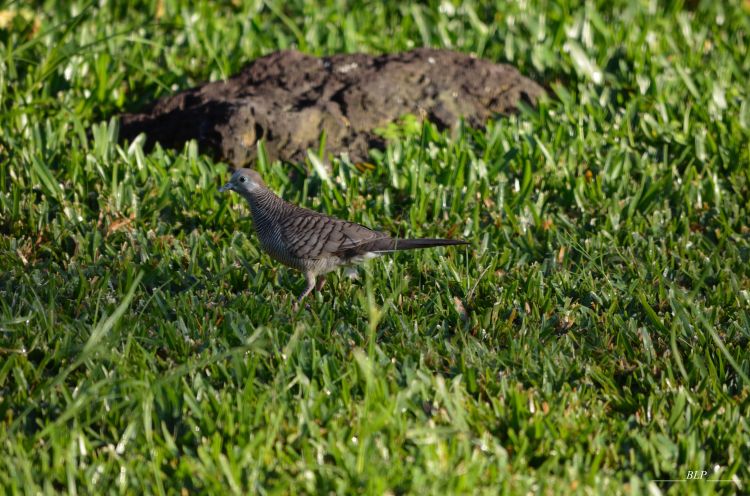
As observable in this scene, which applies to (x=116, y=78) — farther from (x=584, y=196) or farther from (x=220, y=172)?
(x=584, y=196)

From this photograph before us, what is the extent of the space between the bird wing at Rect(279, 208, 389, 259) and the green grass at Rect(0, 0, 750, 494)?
0.27 metres

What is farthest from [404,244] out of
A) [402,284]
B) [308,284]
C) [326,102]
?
[326,102]

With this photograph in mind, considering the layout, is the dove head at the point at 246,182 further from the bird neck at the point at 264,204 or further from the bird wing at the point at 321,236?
the bird wing at the point at 321,236

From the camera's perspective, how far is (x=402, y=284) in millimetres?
4500

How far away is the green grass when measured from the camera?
355 centimetres

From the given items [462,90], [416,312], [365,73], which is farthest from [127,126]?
[416,312]

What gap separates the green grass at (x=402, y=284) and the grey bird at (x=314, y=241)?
Answer: 0.20 meters

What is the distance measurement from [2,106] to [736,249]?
15.0 feet

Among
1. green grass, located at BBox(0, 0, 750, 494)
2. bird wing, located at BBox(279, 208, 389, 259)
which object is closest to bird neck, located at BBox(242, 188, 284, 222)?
bird wing, located at BBox(279, 208, 389, 259)

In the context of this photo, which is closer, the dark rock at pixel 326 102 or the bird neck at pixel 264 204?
the bird neck at pixel 264 204

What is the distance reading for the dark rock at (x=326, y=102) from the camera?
6066 millimetres

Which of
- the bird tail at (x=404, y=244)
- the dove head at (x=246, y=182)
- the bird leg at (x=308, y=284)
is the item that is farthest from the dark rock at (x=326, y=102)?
the bird tail at (x=404, y=244)

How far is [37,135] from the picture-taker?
→ 5.93 meters

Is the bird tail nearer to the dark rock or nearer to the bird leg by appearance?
the bird leg
